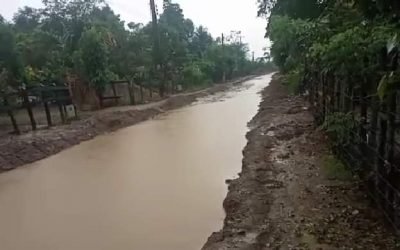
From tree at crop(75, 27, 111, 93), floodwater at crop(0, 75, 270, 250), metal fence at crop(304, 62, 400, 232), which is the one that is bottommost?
floodwater at crop(0, 75, 270, 250)

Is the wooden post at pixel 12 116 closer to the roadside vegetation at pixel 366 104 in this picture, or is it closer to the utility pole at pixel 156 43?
the roadside vegetation at pixel 366 104

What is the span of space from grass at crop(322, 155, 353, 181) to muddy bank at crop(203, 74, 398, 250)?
0.04 m

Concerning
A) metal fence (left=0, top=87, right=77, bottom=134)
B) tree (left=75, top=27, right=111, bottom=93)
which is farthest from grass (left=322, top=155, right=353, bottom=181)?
tree (left=75, top=27, right=111, bottom=93)

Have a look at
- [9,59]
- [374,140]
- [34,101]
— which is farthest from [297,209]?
[9,59]

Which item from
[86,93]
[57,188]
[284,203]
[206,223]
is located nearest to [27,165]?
[57,188]

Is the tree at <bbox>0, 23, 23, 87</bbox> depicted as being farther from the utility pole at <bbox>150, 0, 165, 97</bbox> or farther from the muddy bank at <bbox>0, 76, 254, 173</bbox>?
the utility pole at <bbox>150, 0, 165, 97</bbox>

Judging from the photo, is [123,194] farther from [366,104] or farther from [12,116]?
[12,116]

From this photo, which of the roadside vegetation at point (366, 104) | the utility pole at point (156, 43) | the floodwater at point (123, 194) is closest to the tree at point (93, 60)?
the floodwater at point (123, 194)

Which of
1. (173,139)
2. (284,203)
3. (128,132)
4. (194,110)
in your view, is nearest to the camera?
(284,203)

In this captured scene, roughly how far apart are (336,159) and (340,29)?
93.6 inches

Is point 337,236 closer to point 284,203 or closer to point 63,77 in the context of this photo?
point 284,203

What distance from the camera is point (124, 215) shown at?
6742mm

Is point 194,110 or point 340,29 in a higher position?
point 340,29

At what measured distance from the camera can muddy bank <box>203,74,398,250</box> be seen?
466 centimetres
